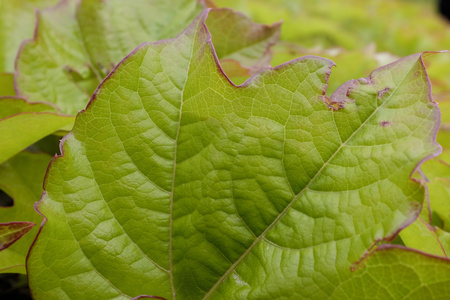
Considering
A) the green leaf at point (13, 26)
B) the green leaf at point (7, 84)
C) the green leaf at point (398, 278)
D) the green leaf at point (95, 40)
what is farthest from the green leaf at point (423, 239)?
the green leaf at point (13, 26)

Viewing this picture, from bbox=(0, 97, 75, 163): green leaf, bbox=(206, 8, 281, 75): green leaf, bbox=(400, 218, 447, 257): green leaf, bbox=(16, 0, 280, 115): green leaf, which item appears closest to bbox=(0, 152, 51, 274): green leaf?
bbox=(0, 97, 75, 163): green leaf

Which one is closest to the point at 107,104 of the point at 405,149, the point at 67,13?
the point at 405,149

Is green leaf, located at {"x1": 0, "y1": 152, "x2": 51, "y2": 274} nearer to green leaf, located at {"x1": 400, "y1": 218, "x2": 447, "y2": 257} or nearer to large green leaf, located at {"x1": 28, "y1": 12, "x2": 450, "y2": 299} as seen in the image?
large green leaf, located at {"x1": 28, "y1": 12, "x2": 450, "y2": 299}

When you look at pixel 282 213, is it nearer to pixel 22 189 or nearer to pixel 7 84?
pixel 22 189

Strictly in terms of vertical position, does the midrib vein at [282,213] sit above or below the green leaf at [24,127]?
below

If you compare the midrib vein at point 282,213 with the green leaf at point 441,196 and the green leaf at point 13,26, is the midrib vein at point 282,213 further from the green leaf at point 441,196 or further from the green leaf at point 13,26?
the green leaf at point 13,26

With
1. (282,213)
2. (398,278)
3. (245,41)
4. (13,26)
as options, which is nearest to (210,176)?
(282,213)
